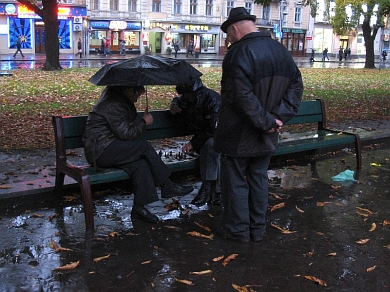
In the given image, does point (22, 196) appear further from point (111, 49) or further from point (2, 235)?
point (111, 49)

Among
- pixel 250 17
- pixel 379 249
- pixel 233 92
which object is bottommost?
pixel 379 249

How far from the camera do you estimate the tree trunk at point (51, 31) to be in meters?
22.7

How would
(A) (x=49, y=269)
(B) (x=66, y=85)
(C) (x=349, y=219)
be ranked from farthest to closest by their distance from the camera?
(B) (x=66, y=85) → (C) (x=349, y=219) → (A) (x=49, y=269)

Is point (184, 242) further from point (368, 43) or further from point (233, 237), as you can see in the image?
point (368, 43)

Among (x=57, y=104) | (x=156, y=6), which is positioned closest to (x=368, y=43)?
(x=156, y=6)

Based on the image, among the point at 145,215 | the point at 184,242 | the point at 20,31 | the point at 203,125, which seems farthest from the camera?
the point at 20,31

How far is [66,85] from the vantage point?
16031mm

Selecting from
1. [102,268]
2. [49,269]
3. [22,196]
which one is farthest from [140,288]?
[22,196]

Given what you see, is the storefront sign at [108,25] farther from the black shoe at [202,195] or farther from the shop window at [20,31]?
the black shoe at [202,195]

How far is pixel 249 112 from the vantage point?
385 centimetres

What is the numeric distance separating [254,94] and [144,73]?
108 cm

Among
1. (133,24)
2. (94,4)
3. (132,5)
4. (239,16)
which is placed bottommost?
(239,16)

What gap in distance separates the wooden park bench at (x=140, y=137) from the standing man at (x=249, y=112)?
1105 mm

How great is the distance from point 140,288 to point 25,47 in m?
46.1
